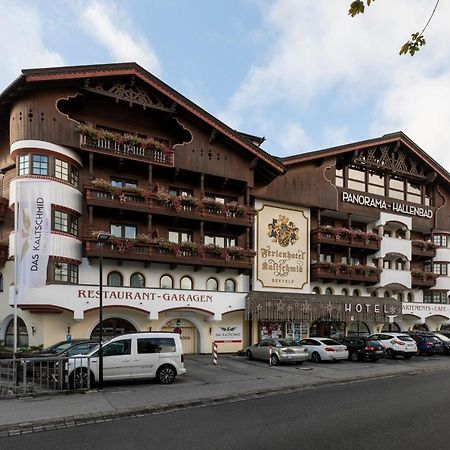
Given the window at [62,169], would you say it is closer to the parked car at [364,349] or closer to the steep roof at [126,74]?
the steep roof at [126,74]

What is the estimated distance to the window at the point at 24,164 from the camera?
24969 mm

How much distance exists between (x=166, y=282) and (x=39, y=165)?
9.85 meters

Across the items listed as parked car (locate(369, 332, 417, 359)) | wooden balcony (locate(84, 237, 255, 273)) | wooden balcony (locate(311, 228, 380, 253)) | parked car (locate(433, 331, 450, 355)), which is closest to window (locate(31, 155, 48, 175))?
wooden balcony (locate(84, 237, 255, 273))

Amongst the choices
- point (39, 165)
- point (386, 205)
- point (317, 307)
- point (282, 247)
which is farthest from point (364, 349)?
point (39, 165)

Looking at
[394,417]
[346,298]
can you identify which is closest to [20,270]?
[394,417]

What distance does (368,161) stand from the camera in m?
39.1

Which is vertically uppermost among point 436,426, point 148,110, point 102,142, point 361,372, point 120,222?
point 148,110

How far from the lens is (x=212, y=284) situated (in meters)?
31.1

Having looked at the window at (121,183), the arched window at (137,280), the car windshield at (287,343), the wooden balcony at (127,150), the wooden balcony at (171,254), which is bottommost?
the car windshield at (287,343)

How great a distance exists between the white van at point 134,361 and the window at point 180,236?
1267 centimetres

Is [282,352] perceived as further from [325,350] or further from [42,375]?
[42,375]

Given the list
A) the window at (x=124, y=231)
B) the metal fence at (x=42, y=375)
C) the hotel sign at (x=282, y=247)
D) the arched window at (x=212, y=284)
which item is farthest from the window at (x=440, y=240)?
the metal fence at (x=42, y=375)

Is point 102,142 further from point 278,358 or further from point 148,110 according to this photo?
point 278,358

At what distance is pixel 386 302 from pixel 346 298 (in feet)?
14.1
